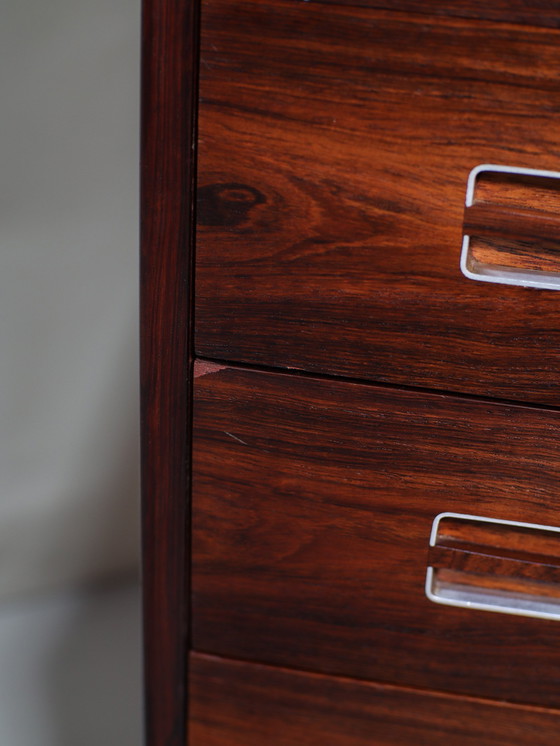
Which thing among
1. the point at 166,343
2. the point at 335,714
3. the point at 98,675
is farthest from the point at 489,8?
the point at 98,675

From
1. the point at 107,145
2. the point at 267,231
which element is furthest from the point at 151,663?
the point at 107,145

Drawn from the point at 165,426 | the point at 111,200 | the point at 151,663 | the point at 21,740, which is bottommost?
the point at 21,740

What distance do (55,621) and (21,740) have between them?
12cm

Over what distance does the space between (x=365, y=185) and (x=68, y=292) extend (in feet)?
1.27

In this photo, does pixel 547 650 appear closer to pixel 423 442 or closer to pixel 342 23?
pixel 423 442

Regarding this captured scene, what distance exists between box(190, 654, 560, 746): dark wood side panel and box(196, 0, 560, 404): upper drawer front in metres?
0.18

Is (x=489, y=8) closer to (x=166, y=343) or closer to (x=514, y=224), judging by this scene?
(x=514, y=224)

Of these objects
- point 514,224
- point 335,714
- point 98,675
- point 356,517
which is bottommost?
point 98,675

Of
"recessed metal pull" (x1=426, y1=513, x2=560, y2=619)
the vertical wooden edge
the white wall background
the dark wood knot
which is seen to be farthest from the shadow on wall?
the dark wood knot

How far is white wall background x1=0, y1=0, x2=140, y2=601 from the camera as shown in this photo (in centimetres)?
61

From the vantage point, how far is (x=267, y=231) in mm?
381

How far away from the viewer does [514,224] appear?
37cm

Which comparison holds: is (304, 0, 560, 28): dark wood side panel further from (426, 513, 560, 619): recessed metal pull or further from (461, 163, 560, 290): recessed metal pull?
(426, 513, 560, 619): recessed metal pull

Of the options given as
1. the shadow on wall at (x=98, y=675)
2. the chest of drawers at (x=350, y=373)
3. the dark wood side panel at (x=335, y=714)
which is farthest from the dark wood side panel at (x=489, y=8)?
the shadow on wall at (x=98, y=675)
